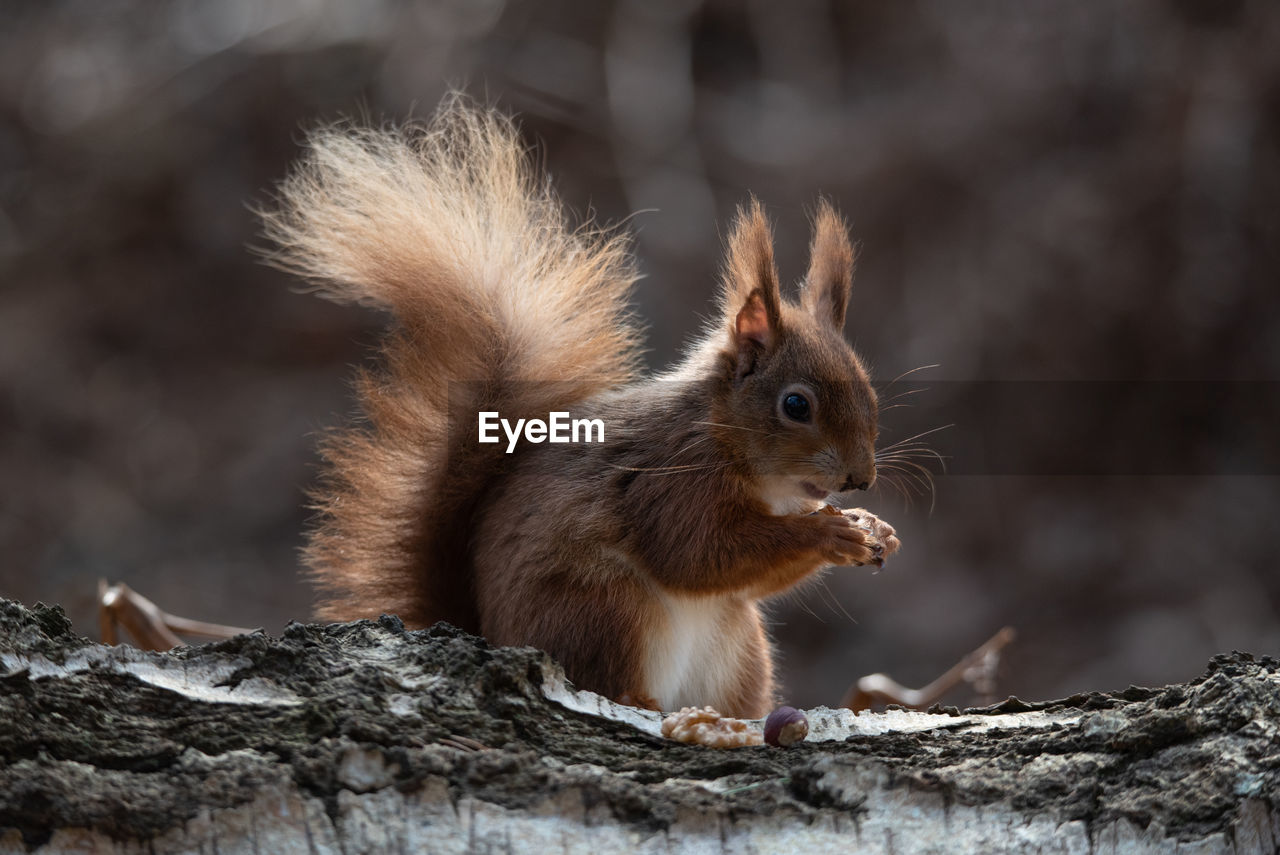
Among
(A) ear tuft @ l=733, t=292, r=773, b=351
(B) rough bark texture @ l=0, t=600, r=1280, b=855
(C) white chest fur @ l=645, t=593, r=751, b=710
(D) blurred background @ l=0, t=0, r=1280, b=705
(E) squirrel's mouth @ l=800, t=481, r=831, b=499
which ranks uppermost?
(D) blurred background @ l=0, t=0, r=1280, b=705

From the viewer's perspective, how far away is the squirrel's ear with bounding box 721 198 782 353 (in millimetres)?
1282

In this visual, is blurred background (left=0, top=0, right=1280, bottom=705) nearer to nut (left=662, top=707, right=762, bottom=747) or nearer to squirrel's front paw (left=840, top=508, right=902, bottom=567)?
squirrel's front paw (left=840, top=508, right=902, bottom=567)

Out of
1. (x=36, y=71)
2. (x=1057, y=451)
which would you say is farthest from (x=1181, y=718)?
(x=36, y=71)

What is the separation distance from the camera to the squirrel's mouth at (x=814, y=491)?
130 cm

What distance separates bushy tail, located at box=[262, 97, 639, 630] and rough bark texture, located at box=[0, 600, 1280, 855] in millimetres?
433

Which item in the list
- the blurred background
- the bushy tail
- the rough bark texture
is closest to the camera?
the rough bark texture

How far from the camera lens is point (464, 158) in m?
1.46

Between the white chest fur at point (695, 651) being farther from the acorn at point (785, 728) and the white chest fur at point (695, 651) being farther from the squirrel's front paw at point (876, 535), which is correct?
the acorn at point (785, 728)

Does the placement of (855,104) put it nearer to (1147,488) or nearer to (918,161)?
(918,161)

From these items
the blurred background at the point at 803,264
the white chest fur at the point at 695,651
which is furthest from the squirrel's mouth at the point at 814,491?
the blurred background at the point at 803,264

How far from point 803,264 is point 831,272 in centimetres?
143

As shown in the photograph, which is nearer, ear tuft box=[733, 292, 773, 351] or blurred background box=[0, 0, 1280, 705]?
ear tuft box=[733, 292, 773, 351]

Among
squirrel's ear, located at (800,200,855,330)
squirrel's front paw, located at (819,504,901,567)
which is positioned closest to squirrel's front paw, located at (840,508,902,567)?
→ squirrel's front paw, located at (819,504,901,567)

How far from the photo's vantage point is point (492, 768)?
764 millimetres
